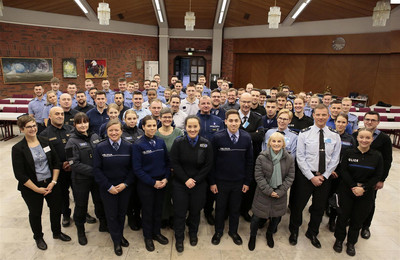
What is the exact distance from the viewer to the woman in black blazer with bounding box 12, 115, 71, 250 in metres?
2.84

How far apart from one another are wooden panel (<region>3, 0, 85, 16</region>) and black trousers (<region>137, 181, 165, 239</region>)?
10091mm

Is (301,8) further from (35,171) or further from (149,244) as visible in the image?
(35,171)

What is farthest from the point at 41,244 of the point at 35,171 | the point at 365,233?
the point at 365,233

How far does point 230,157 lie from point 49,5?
10.7 m

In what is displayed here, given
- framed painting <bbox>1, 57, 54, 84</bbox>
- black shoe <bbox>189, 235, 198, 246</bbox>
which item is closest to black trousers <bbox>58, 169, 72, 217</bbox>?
black shoe <bbox>189, 235, 198, 246</bbox>

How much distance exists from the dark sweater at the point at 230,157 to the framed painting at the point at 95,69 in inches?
415

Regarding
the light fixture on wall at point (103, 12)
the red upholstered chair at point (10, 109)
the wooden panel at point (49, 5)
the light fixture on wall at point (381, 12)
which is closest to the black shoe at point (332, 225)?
the light fixture on wall at point (381, 12)

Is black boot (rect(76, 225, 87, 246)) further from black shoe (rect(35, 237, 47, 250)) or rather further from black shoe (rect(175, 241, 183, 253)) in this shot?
black shoe (rect(175, 241, 183, 253))

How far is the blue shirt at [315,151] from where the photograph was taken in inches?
128

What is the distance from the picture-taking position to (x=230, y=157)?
3.17m

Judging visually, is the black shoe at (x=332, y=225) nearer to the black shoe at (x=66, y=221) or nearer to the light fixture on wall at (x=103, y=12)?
the black shoe at (x=66, y=221)

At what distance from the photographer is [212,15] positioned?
41.0 ft

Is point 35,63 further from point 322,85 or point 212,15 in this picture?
point 322,85

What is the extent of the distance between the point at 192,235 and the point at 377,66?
1128cm
